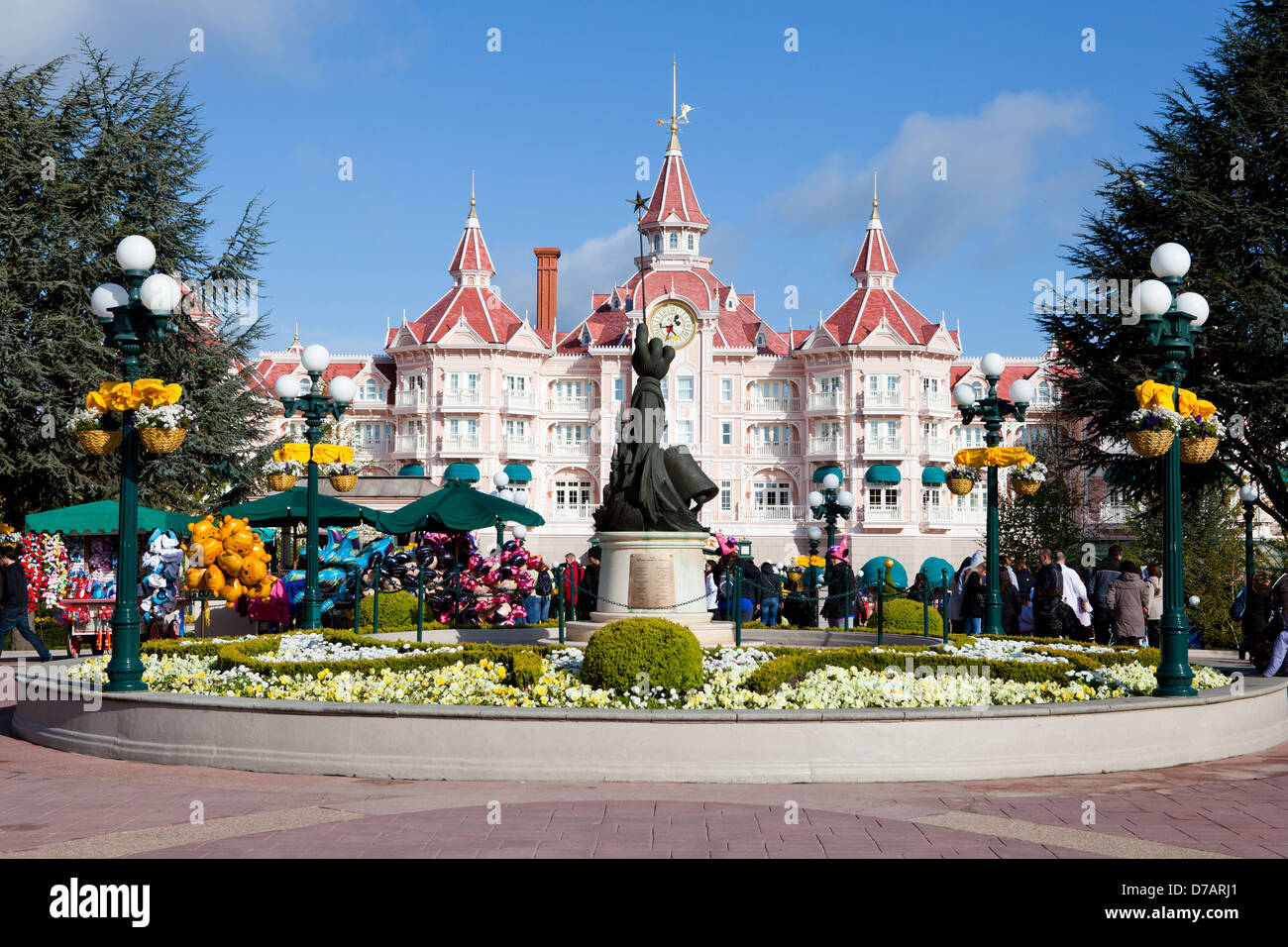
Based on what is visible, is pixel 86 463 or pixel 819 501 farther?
pixel 819 501

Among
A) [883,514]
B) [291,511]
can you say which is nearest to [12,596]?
[291,511]

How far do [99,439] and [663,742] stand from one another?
620 cm

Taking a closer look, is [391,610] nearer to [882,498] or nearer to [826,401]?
[882,498]

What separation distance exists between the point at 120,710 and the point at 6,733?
232 cm

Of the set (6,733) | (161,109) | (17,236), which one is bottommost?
(6,733)

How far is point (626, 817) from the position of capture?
7621mm

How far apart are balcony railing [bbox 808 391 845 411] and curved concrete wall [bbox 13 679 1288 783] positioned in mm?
57745

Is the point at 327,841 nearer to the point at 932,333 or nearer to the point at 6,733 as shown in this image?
the point at 6,733

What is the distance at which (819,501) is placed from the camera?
28406mm

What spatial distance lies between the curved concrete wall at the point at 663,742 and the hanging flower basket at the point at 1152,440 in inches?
104

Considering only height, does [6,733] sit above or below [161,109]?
below

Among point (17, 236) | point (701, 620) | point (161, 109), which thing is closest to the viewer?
point (701, 620)
